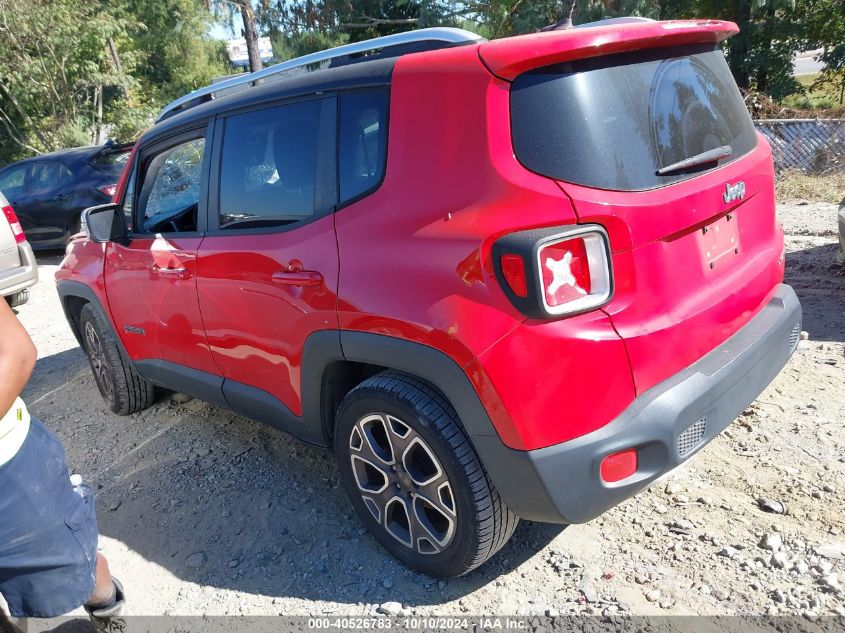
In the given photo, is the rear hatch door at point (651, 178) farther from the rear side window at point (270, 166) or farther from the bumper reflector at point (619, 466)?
the rear side window at point (270, 166)

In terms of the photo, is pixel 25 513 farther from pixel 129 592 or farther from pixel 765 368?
pixel 765 368

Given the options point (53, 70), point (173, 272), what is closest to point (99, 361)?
point (173, 272)

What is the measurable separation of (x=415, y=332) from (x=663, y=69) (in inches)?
47.9

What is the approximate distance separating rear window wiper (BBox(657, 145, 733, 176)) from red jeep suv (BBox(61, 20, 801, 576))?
21 millimetres

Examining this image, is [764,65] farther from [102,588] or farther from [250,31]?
[102,588]

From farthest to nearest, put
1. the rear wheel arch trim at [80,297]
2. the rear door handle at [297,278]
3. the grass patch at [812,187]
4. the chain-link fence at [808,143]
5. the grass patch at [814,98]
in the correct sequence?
1. the grass patch at [814,98]
2. the chain-link fence at [808,143]
3. the grass patch at [812,187]
4. the rear wheel arch trim at [80,297]
5. the rear door handle at [297,278]

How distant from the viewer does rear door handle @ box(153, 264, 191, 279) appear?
325 centimetres

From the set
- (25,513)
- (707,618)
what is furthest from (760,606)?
(25,513)

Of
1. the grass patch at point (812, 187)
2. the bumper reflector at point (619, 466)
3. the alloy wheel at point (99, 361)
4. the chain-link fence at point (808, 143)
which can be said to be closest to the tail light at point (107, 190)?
the alloy wheel at point (99, 361)

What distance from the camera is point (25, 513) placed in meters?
1.91

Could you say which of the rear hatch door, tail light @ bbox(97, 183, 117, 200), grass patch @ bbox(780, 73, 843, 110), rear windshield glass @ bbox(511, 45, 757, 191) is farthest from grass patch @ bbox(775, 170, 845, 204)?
tail light @ bbox(97, 183, 117, 200)

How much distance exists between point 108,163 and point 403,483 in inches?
348

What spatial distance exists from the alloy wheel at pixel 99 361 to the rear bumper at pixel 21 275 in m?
2.75

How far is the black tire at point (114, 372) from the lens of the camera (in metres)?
4.23
